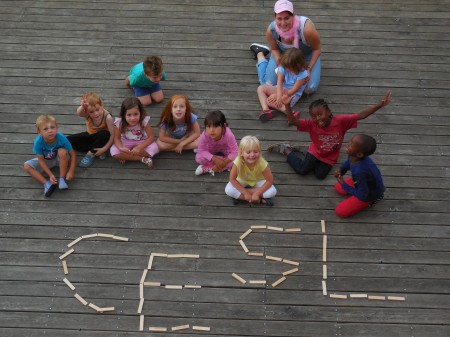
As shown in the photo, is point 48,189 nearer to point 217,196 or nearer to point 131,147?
point 131,147

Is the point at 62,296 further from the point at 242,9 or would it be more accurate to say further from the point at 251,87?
the point at 242,9

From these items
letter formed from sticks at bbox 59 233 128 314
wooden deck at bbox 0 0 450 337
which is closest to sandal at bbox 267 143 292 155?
wooden deck at bbox 0 0 450 337

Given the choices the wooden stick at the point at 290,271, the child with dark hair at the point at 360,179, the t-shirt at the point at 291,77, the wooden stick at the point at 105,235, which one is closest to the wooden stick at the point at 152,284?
the wooden stick at the point at 105,235

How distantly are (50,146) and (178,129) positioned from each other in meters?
1.57

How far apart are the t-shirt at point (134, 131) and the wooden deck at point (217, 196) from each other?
38 cm

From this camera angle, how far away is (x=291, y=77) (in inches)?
301

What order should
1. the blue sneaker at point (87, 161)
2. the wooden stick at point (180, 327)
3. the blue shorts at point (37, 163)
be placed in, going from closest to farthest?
the wooden stick at point (180, 327) → the blue shorts at point (37, 163) → the blue sneaker at point (87, 161)

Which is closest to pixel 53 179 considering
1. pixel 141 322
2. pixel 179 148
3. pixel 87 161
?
Result: pixel 87 161

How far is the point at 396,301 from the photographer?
580cm

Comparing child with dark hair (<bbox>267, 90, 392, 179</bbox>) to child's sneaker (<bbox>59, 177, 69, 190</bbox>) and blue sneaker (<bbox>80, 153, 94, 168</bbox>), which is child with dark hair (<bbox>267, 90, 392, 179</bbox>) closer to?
blue sneaker (<bbox>80, 153, 94, 168</bbox>)

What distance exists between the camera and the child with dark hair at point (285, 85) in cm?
718

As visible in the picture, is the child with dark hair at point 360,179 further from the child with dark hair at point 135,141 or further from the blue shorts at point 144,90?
the blue shorts at point 144,90

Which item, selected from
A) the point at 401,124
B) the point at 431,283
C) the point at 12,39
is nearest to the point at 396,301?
the point at 431,283

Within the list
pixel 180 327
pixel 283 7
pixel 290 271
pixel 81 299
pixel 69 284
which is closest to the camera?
pixel 180 327
